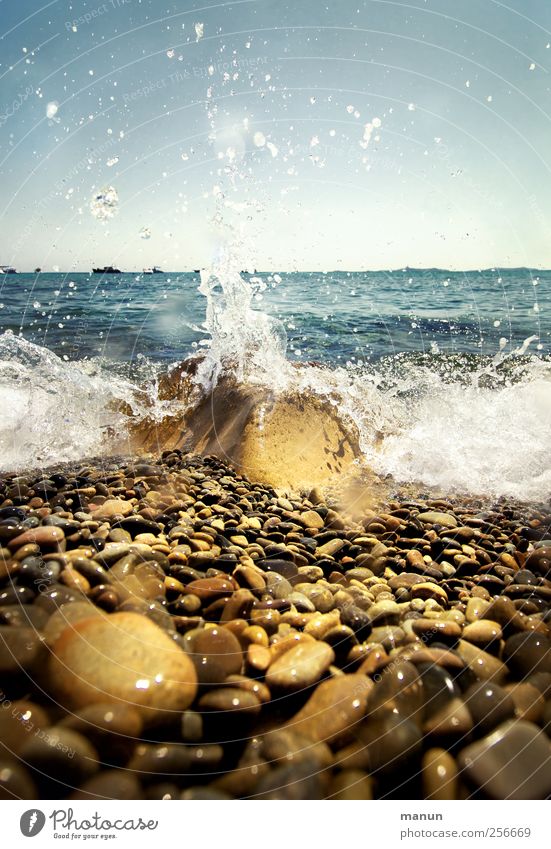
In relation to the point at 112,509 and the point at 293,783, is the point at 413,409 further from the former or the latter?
the point at 293,783

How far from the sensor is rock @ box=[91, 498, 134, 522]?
109 inches

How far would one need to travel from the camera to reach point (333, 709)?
153cm

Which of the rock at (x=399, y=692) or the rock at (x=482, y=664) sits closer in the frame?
the rock at (x=399, y=692)

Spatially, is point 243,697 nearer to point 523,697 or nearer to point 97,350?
point 523,697

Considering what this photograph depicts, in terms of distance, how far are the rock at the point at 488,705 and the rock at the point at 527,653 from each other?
14 centimetres

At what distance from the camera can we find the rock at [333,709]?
147cm

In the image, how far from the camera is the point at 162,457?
4.52 m

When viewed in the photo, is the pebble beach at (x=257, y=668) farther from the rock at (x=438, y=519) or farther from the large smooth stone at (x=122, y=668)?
the rock at (x=438, y=519)

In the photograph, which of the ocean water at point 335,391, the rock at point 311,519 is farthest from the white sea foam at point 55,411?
the rock at point 311,519

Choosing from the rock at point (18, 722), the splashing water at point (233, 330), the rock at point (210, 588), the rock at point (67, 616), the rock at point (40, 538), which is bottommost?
the rock at point (18, 722)

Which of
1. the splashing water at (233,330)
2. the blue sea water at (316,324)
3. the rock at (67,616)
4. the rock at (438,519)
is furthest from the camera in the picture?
the blue sea water at (316,324)

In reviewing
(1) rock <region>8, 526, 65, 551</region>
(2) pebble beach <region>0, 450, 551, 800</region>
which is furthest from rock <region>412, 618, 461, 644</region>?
(1) rock <region>8, 526, 65, 551</region>
